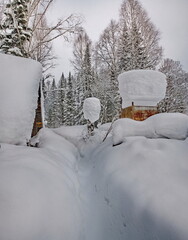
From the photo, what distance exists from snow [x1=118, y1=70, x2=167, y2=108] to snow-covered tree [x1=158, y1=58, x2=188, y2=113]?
7363 millimetres

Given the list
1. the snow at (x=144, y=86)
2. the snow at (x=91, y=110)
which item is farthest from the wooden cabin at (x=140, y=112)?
the snow at (x=91, y=110)

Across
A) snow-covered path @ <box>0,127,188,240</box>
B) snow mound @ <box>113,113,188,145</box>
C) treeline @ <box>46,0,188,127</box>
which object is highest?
treeline @ <box>46,0,188,127</box>

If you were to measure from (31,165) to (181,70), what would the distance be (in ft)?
49.9

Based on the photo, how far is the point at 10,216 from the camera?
1.58m

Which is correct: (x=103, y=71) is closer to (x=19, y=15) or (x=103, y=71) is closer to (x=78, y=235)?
(x=19, y=15)

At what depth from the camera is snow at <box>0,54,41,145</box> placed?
11.3 ft

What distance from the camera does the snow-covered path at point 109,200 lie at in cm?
161

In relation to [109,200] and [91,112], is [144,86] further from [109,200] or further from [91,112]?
[109,200]

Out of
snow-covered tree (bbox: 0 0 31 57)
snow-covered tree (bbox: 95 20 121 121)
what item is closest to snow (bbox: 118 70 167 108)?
snow-covered tree (bbox: 0 0 31 57)

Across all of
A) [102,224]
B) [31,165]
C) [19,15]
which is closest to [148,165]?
[102,224]

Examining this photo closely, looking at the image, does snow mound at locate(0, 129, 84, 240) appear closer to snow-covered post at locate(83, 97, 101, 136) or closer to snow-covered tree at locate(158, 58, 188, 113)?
snow-covered post at locate(83, 97, 101, 136)

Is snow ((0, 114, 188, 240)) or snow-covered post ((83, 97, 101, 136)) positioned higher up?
snow-covered post ((83, 97, 101, 136))

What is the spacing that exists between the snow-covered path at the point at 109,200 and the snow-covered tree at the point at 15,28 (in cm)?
722

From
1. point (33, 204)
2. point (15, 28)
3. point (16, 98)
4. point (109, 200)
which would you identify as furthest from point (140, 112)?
point (15, 28)
